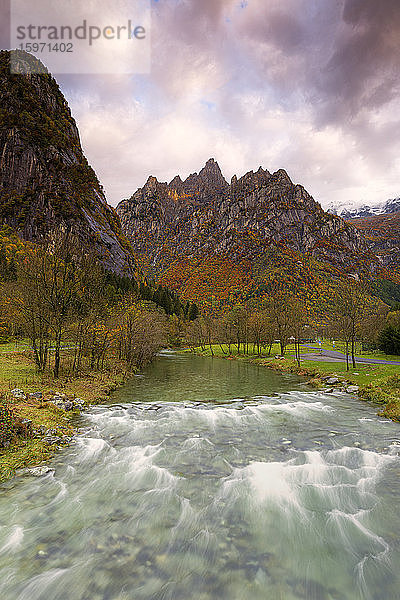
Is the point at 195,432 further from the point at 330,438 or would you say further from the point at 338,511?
the point at 338,511

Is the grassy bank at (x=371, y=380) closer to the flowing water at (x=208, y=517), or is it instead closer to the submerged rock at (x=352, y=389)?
the submerged rock at (x=352, y=389)

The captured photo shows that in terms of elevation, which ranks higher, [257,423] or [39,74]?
[39,74]

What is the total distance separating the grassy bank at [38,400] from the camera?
1117 centimetres

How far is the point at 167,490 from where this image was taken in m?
9.51

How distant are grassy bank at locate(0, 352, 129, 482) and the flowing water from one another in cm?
98

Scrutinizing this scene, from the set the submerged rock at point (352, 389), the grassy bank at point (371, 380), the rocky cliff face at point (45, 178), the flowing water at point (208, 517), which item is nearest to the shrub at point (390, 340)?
the grassy bank at point (371, 380)

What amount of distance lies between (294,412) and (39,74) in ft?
655

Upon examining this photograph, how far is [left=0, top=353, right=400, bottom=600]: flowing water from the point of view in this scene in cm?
590

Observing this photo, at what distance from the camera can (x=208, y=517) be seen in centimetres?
807

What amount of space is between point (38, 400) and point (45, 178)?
117 metres

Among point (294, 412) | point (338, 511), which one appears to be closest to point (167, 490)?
point (338, 511)

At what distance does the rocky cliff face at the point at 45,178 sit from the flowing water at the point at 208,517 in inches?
3480

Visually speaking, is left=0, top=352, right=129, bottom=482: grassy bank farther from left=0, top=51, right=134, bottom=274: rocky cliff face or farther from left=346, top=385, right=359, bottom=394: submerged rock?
left=0, top=51, right=134, bottom=274: rocky cliff face

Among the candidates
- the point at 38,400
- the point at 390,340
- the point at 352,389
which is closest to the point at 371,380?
the point at 352,389
